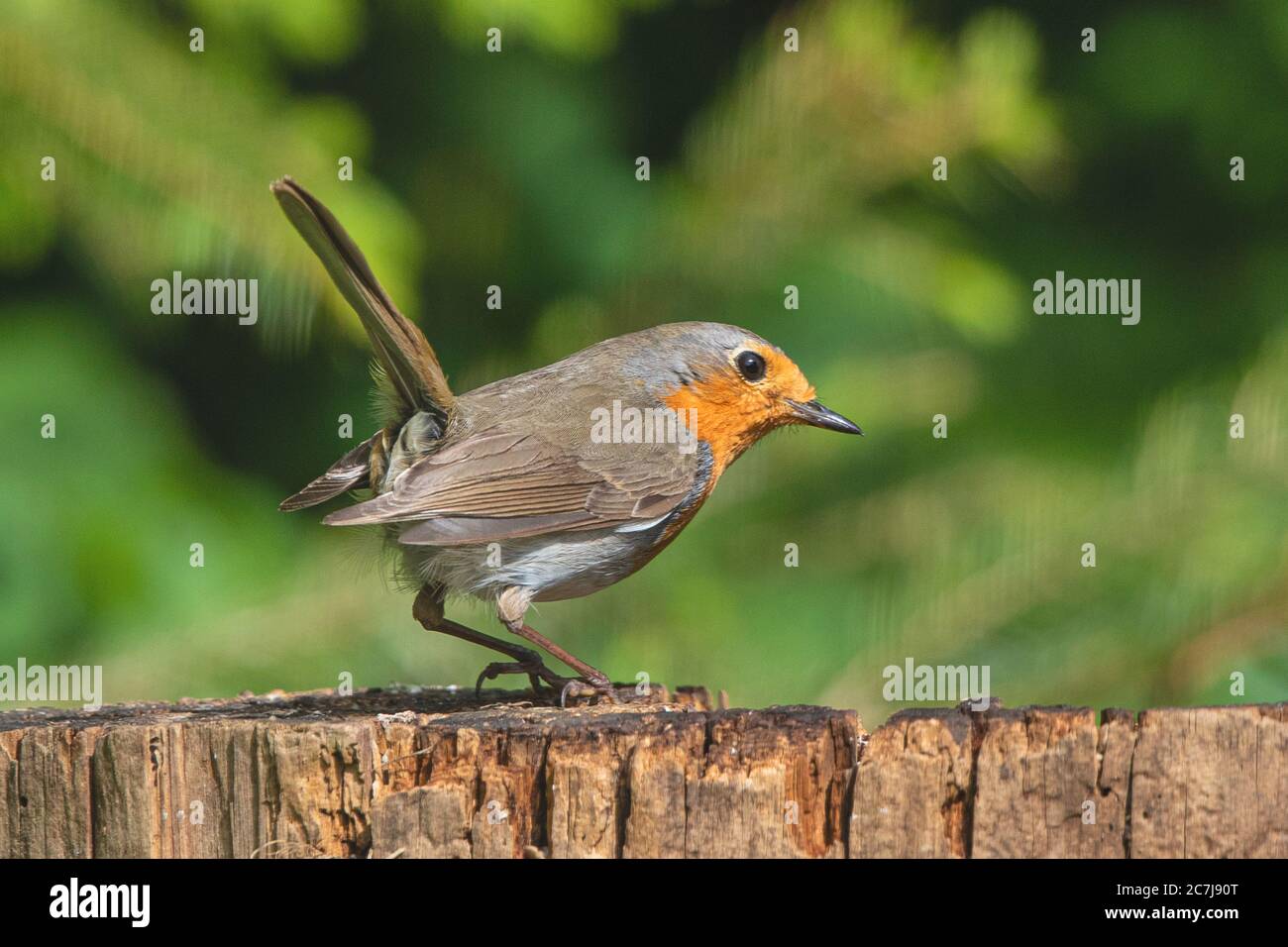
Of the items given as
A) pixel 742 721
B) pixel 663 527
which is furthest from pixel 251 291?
pixel 742 721

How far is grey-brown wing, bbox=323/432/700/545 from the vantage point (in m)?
4.32

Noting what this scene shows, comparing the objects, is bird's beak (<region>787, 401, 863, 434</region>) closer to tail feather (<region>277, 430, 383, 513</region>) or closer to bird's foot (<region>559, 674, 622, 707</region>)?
bird's foot (<region>559, 674, 622, 707</region>)

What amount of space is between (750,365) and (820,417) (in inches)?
12.1

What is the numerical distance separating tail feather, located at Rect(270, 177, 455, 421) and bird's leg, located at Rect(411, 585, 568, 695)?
0.63 metres

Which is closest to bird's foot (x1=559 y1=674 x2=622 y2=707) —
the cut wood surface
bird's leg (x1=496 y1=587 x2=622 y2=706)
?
bird's leg (x1=496 y1=587 x2=622 y2=706)

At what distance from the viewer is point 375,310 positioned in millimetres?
4230

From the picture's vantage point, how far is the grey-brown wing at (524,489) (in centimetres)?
432

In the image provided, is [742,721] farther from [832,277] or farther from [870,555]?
[832,277]

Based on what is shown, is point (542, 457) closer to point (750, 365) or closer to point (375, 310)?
point (375, 310)

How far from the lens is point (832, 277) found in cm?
605

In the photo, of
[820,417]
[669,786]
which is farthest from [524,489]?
[669,786]

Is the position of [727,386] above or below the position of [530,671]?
above

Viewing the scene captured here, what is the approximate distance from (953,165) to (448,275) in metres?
2.54

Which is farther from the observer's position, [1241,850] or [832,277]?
[832,277]
